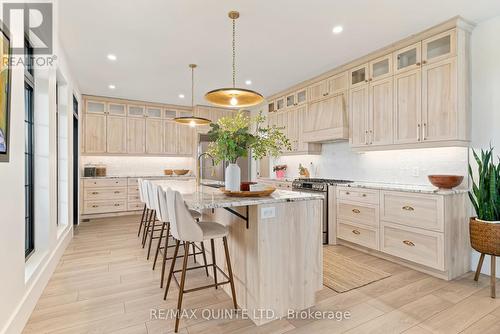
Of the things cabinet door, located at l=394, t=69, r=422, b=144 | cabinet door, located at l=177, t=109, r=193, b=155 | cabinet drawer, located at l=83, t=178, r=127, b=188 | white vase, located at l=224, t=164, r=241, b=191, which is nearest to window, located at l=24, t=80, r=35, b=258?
white vase, located at l=224, t=164, r=241, b=191

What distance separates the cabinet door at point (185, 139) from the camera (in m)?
6.92

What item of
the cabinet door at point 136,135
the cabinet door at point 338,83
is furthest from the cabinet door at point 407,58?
the cabinet door at point 136,135

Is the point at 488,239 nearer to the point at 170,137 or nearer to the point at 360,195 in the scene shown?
the point at 360,195

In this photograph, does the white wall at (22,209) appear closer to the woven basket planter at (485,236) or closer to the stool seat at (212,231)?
the stool seat at (212,231)

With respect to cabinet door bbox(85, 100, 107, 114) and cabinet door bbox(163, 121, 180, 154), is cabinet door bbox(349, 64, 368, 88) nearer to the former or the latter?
cabinet door bbox(163, 121, 180, 154)

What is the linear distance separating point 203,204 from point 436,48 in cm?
331

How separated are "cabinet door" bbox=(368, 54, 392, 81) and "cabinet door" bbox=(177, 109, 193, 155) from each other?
4.68 m

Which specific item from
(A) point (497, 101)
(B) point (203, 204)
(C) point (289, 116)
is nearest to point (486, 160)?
(A) point (497, 101)

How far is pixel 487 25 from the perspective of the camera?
2.90m

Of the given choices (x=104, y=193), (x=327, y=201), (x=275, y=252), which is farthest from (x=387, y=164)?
(x=104, y=193)

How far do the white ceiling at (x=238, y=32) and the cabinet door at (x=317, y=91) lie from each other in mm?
278

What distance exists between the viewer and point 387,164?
3932 millimetres

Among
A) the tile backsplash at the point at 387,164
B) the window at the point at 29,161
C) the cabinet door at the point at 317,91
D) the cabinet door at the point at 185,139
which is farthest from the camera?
the cabinet door at the point at 185,139

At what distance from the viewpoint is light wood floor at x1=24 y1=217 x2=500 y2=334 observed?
1976mm
